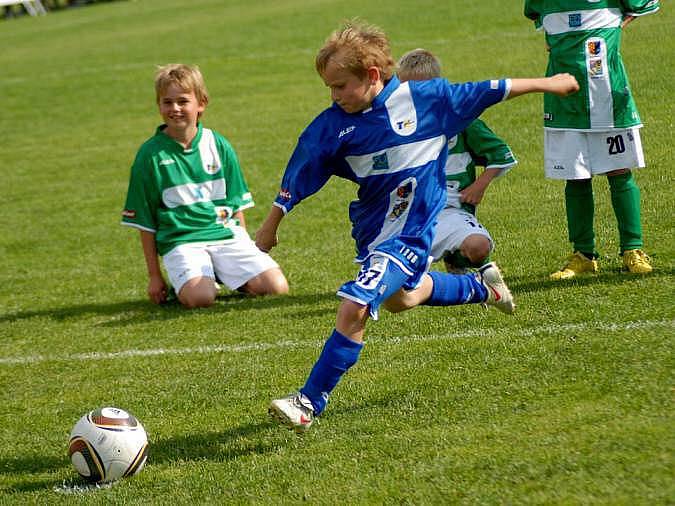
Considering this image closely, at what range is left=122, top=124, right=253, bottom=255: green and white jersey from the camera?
7.86 meters

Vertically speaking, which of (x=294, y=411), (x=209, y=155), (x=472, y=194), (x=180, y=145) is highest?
(x=180, y=145)

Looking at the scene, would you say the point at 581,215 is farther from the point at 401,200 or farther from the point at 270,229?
the point at 270,229

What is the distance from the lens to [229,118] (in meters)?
14.9

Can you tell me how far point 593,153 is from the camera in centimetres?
680

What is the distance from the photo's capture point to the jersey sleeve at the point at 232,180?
8062 millimetres

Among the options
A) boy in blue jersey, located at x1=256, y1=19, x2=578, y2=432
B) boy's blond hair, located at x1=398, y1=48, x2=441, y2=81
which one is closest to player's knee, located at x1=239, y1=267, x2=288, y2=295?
boy's blond hair, located at x1=398, y1=48, x2=441, y2=81

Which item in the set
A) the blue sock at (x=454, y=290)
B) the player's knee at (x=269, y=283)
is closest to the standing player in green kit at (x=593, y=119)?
the blue sock at (x=454, y=290)

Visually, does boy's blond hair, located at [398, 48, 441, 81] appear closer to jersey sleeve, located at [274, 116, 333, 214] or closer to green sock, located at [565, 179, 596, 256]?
green sock, located at [565, 179, 596, 256]

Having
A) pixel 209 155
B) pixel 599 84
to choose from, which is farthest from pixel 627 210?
pixel 209 155

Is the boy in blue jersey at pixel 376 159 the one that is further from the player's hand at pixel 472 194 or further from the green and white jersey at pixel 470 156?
the green and white jersey at pixel 470 156

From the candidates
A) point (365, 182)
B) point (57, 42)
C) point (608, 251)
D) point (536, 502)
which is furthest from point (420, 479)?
point (57, 42)

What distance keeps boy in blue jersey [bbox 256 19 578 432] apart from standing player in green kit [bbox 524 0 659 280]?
187 centimetres

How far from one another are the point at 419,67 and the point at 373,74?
1646mm

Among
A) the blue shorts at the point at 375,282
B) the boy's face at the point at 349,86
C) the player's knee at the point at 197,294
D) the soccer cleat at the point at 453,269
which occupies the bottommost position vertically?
the player's knee at the point at 197,294
